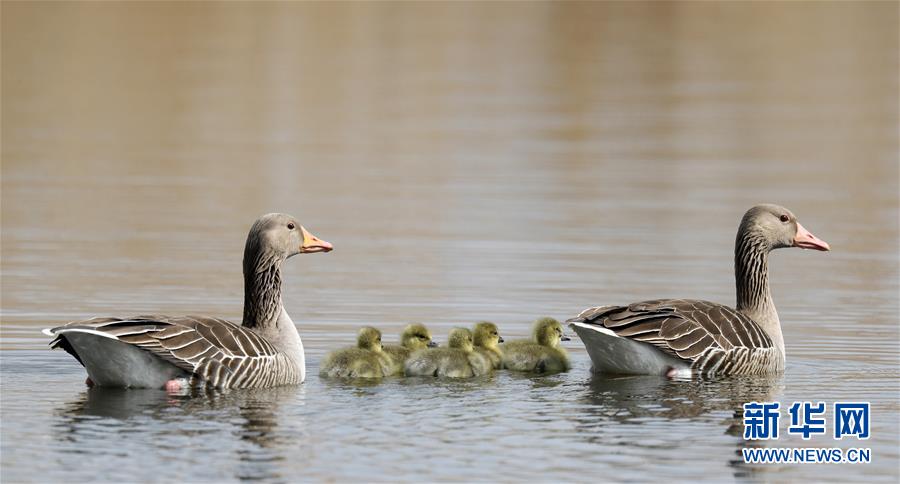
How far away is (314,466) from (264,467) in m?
0.35

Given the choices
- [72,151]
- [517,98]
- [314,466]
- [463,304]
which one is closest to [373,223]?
[463,304]

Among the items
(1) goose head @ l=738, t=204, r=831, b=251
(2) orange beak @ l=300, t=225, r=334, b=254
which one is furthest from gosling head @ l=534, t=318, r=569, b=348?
(1) goose head @ l=738, t=204, r=831, b=251

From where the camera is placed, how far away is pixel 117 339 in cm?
1378

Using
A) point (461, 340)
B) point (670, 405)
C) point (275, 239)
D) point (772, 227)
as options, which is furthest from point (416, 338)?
point (772, 227)

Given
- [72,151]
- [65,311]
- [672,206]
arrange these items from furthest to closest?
1. [72,151]
2. [672,206]
3. [65,311]

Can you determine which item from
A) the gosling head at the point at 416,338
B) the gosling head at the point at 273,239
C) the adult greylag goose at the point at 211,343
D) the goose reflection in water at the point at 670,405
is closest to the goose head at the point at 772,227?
the goose reflection in water at the point at 670,405

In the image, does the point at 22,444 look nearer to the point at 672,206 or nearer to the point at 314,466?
the point at 314,466

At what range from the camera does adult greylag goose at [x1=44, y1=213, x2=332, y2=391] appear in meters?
14.0

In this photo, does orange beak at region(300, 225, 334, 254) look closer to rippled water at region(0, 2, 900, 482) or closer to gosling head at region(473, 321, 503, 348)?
rippled water at region(0, 2, 900, 482)

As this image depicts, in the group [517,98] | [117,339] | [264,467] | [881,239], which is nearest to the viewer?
[264,467]

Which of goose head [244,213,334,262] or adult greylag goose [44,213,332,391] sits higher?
goose head [244,213,334,262]

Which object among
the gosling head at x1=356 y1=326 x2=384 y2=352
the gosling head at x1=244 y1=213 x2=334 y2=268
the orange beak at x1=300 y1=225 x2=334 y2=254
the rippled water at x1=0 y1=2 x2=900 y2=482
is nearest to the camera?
the rippled water at x1=0 y1=2 x2=900 y2=482

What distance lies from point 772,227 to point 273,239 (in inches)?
206

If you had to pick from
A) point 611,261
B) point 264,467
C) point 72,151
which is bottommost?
point 264,467
